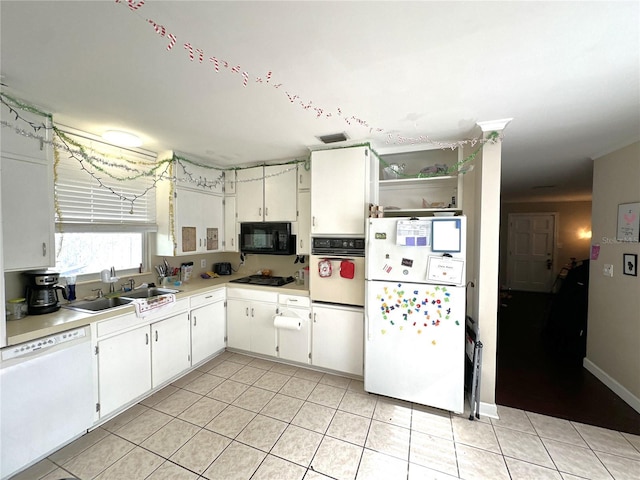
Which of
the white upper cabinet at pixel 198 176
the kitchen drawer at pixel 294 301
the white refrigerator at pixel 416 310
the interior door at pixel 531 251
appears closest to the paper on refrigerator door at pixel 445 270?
the white refrigerator at pixel 416 310

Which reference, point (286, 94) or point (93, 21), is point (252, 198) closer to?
point (286, 94)

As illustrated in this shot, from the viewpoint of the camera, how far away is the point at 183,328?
2.63m

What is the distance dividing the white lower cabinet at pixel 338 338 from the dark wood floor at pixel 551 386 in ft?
4.43

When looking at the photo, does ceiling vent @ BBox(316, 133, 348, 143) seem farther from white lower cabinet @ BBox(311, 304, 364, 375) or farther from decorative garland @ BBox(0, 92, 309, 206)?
white lower cabinet @ BBox(311, 304, 364, 375)

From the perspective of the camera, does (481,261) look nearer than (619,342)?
Yes

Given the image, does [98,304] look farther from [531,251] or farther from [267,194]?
[531,251]

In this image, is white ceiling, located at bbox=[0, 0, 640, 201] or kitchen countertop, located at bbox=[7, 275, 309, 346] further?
kitchen countertop, located at bbox=[7, 275, 309, 346]

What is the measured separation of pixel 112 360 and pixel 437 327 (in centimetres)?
258

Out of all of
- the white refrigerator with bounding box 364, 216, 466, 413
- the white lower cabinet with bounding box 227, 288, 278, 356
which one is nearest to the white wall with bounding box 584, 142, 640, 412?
the white refrigerator with bounding box 364, 216, 466, 413

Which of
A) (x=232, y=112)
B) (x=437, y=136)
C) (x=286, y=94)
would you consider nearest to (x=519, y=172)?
(x=437, y=136)

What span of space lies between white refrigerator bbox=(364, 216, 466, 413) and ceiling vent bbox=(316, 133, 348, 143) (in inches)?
31.6

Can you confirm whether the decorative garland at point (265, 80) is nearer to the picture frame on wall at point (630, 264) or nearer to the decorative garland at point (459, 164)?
the decorative garland at point (459, 164)

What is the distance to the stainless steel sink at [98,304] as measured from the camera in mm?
2178

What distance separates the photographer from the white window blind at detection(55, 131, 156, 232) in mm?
→ 2223
